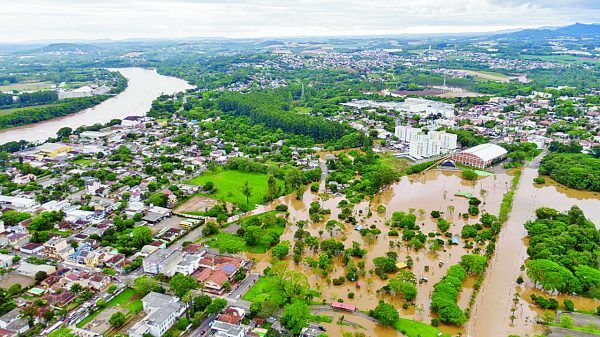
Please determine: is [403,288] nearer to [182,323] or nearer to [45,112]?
[182,323]

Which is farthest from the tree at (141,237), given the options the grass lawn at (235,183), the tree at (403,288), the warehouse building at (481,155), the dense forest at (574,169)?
the dense forest at (574,169)

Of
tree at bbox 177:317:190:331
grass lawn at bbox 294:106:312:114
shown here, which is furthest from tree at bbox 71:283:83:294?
grass lawn at bbox 294:106:312:114

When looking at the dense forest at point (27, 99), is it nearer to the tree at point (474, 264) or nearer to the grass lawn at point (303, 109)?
the grass lawn at point (303, 109)

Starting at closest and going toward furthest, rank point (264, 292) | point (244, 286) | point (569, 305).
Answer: point (569, 305)
point (264, 292)
point (244, 286)

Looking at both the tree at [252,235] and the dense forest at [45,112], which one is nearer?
the tree at [252,235]

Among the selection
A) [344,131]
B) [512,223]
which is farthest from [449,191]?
[344,131]

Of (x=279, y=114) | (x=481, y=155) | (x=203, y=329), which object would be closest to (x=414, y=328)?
(x=203, y=329)
